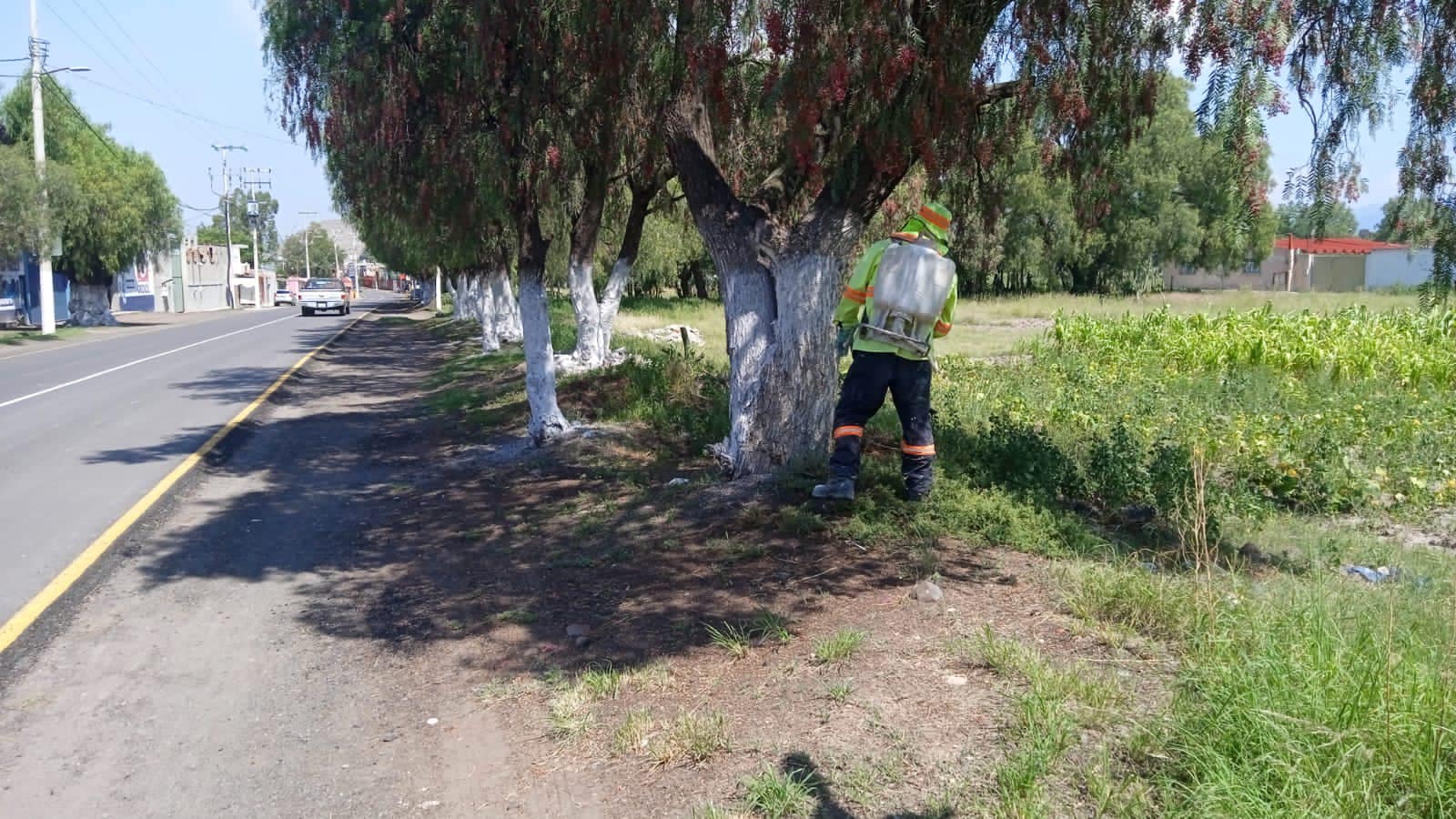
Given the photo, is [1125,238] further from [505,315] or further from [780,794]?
[780,794]

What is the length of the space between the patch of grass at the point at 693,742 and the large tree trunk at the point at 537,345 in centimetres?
703

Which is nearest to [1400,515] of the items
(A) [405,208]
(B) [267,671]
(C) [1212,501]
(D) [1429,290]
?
(C) [1212,501]

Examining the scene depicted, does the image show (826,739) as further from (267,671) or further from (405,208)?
(405,208)

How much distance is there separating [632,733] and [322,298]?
169 ft

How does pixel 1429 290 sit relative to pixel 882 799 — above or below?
above

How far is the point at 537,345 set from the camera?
1140 centimetres

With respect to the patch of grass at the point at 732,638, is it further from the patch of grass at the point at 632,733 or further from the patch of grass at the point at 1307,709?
the patch of grass at the point at 1307,709

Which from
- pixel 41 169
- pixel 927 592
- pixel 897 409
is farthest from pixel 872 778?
pixel 41 169

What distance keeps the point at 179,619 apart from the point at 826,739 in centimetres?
413

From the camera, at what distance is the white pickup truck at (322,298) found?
52.1 metres

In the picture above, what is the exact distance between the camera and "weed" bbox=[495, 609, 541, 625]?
5926 millimetres

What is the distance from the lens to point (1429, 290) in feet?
17.9

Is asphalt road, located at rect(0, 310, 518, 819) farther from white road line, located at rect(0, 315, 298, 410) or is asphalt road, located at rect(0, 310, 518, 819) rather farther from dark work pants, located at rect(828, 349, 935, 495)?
white road line, located at rect(0, 315, 298, 410)

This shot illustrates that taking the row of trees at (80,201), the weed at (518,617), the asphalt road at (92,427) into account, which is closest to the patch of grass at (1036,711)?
the weed at (518,617)
